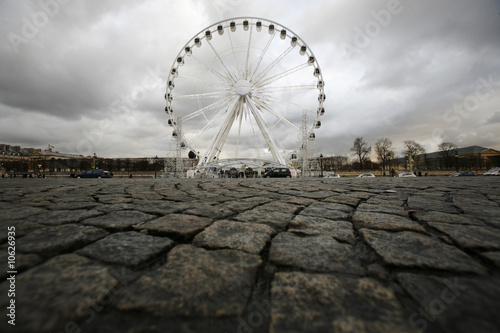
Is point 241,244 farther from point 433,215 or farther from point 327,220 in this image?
point 433,215

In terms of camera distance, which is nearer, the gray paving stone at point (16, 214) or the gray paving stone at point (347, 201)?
the gray paving stone at point (16, 214)

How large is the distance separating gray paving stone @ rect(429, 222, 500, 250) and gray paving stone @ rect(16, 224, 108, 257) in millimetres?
2156

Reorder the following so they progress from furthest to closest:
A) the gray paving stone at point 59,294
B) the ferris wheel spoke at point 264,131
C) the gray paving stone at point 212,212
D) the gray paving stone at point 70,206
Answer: the ferris wheel spoke at point 264,131
the gray paving stone at point 70,206
the gray paving stone at point 212,212
the gray paving stone at point 59,294

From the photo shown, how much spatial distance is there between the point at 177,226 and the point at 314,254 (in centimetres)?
98

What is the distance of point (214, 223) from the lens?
1.66 metres

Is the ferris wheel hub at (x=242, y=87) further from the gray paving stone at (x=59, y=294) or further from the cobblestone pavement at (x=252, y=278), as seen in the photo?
the gray paving stone at (x=59, y=294)

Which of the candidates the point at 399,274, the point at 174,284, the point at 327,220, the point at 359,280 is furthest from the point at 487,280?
the point at 174,284

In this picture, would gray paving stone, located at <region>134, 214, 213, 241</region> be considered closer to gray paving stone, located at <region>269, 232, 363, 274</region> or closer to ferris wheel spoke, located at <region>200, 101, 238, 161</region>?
gray paving stone, located at <region>269, 232, 363, 274</region>

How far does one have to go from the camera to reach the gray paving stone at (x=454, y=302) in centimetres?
62

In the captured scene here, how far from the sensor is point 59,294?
71 centimetres

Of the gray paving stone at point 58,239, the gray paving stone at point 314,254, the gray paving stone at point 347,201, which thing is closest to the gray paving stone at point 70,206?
the gray paving stone at point 58,239

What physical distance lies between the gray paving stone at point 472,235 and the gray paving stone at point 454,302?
1.40 feet

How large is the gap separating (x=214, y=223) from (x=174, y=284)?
85 cm

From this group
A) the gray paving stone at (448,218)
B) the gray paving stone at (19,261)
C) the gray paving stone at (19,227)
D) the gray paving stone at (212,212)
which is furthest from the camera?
the gray paving stone at (212,212)
